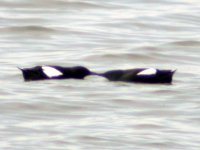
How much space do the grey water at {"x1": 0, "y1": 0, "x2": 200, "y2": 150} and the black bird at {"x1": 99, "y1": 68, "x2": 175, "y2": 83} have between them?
2.6 inches

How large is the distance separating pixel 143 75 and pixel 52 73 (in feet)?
3.14

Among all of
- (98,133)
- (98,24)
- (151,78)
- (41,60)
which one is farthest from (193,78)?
(98,24)

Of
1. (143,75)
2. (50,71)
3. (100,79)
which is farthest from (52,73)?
(143,75)

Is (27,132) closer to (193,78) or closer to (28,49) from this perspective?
(193,78)

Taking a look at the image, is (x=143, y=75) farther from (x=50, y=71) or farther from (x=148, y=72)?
(x=50, y=71)

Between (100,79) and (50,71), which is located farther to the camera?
(100,79)

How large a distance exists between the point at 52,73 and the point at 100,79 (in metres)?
0.63

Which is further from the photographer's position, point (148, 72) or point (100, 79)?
point (100, 79)

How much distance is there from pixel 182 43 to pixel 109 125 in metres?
5.12

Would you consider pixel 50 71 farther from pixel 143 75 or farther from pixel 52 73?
pixel 143 75

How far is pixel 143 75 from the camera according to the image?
13.1 metres

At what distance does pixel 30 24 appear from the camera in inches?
688

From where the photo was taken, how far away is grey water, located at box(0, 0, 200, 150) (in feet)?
35.5

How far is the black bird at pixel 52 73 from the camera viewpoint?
13.1 meters
